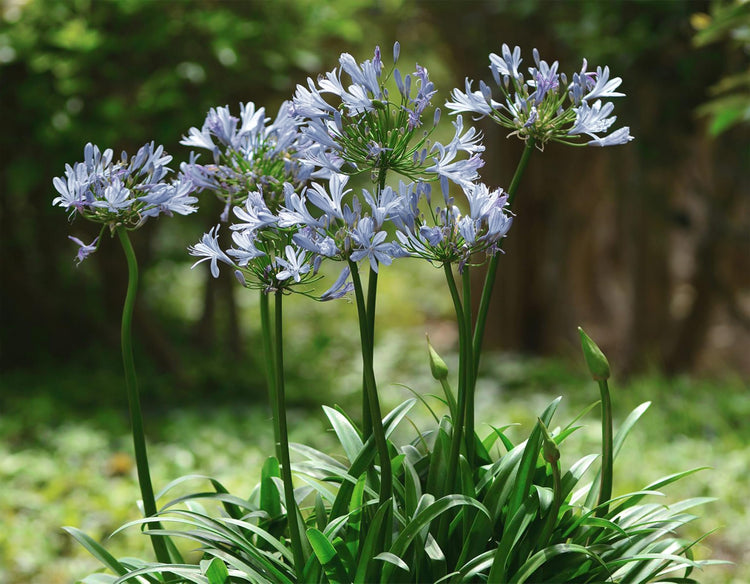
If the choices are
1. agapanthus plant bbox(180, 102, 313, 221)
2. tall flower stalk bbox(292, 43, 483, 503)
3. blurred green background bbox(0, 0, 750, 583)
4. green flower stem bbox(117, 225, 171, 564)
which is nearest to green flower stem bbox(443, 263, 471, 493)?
tall flower stalk bbox(292, 43, 483, 503)

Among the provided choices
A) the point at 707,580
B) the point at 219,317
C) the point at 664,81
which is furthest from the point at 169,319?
the point at 707,580

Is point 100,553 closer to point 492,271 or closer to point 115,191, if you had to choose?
point 115,191

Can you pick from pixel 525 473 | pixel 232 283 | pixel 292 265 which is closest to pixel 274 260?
pixel 292 265

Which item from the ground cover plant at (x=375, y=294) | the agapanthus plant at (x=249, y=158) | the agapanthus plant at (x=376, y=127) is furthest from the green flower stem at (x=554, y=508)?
the agapanthus plant at (x=249, y=158)

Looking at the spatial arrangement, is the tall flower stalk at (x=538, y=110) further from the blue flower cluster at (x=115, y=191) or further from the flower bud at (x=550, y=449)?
the blue flower cluster at (x=115, y=191)

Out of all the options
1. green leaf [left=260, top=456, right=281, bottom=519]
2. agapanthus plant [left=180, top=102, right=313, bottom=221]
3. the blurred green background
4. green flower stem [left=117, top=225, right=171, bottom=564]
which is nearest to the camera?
green flower stem [left=117, top=225, right=171, bottom=564]

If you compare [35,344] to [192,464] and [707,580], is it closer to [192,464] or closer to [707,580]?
[192,464]

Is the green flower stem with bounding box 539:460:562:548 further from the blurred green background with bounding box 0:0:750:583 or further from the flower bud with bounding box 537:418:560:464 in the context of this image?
the blurred green background with bounding box 0:0:750:583
